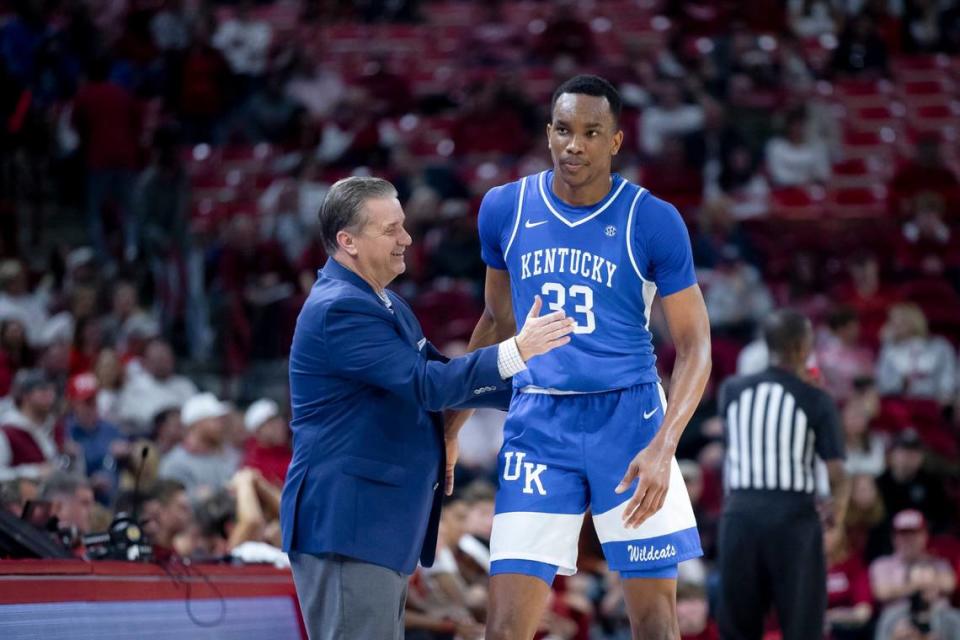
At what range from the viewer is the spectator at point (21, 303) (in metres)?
11.8

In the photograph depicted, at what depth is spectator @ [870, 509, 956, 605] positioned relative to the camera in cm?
927

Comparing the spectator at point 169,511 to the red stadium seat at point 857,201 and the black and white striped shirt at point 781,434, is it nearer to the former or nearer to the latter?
the black and white striped shirt at point 781,434

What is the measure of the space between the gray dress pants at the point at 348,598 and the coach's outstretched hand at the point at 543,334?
78 centimetres

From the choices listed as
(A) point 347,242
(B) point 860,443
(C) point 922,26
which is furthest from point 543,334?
(C) point 922,26

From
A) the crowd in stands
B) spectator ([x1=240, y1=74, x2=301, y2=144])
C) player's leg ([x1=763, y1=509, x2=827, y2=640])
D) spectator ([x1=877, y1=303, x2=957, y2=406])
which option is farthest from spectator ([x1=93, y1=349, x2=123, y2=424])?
spectator ([x1=877, y1=303, x2=957, y2=406])

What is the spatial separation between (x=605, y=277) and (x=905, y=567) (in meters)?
5.50

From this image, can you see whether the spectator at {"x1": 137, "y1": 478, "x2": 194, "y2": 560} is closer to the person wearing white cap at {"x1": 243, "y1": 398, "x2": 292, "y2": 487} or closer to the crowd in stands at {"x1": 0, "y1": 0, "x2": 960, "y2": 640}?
the crowd in stands at {"x1": 0, "y1": 0, "x2": 960, "y2": 640}

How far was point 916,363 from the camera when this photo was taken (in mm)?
11578

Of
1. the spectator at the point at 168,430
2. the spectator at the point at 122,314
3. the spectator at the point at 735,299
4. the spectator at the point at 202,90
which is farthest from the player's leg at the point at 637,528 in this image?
the spectator at the point at 202,90

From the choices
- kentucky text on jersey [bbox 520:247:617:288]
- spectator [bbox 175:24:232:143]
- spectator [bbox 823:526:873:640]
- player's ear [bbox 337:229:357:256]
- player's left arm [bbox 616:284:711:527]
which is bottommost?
spectator [bbox 823:526:873:640]

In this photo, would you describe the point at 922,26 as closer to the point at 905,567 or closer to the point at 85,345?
the point at 905,567

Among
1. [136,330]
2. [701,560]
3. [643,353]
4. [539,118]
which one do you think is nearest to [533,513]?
[643,353]

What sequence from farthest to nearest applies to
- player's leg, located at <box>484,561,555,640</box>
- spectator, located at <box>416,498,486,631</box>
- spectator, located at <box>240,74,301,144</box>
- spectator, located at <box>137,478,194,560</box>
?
1. spectator, located at <box>240,74,301,144</box>
2. spectator, located at <box>416,498,486,631</box>
3. spectator, located at <box>137,478,194,560</box>
4. player's leg, located at <box>484,561,555,640</box>

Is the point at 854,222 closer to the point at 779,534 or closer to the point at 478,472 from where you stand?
the point at 478,472
